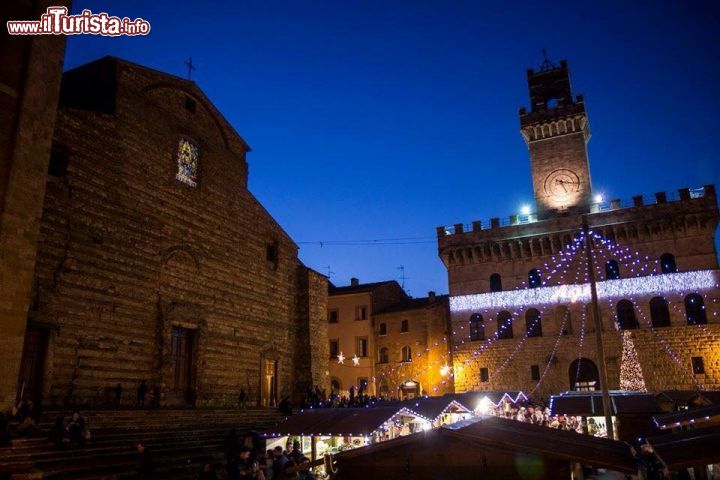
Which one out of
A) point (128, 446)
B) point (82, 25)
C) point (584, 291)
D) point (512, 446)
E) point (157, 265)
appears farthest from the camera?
point (584, 291)

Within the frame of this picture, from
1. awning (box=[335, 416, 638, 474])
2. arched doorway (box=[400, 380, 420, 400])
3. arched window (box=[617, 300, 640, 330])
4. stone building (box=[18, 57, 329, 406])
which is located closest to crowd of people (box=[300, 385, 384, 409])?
stone building (box=[18, 57, 329, 406])

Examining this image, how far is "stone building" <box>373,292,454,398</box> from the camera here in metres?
34.0

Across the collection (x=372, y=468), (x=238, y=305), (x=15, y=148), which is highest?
(x=15, y=148)

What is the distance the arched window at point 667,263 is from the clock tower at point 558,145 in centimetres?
485

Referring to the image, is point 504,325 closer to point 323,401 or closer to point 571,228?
point 571,228

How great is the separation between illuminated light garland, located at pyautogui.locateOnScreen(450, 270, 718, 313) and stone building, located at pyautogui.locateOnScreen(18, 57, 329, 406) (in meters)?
9.45

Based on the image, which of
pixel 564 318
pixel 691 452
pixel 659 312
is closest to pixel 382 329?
pixel 564 318

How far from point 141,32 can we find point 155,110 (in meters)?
5.71

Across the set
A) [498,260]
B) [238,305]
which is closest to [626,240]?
[498,260]

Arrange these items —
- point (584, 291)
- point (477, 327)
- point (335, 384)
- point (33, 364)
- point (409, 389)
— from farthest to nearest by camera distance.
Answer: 1. point (335, 384)
2. point (409, 389)
3. point (477, 327)
4. point (584, 291)
5. point (33, 364)

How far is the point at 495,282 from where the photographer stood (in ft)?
101

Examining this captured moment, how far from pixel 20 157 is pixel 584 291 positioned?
25.6 metres

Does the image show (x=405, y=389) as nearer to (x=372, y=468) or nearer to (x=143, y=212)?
(x=143, y=212)

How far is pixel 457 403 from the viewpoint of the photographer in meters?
16.1
